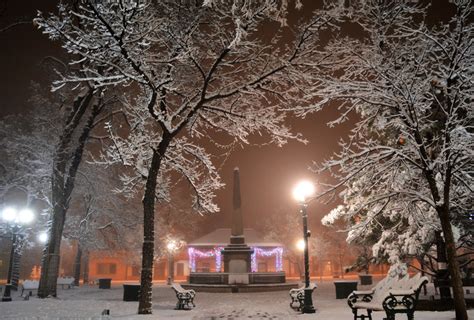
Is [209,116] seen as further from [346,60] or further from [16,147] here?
[16,147]

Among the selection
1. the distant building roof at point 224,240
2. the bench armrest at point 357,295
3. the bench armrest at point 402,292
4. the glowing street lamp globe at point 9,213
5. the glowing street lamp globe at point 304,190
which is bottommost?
the bench armrest at point 357,295

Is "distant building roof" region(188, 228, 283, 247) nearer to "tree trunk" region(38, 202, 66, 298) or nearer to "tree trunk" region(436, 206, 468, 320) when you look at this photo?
"tree trunk" region(38, 202, 66, 298)

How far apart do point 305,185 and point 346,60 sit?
4041 mm

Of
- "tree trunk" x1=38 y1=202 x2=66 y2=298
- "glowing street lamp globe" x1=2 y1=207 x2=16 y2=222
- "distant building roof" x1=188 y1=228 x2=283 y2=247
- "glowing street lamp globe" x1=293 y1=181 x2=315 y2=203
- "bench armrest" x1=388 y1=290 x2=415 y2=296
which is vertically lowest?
"bench armrest" x1=388 y1=290 x2=415 y2=296

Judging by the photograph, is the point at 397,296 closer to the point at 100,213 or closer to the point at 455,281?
the point at 455,281

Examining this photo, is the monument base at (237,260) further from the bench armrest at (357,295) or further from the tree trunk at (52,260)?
the bench armrest at (357,295)

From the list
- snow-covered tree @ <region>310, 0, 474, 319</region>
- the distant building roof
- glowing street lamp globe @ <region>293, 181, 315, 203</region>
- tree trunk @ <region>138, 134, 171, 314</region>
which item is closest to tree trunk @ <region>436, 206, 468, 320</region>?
snow-covered tree @ <region>310, 0, 474, 319</region>

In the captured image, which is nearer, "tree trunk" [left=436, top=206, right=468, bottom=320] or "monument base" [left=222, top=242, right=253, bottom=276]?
"tree trunk" [left=436, top=206, right=468, bottom=320]

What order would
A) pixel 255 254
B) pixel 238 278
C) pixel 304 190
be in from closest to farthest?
pixel 304 190 → pixel 238 278 → pixel 255 254

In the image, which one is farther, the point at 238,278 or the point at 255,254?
the point at 255,254

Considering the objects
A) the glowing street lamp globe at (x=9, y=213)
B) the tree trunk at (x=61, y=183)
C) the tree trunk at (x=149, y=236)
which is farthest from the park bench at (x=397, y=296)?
the glowing street lamp globe at (x=9, y=213)

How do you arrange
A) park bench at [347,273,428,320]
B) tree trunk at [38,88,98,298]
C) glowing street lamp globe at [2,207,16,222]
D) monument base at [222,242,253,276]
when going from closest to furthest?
1. park bench at [347,273,428,320]
2. tree trunk at [38,88,98,298]
3. glowing street lamp globe at [2,207,16,222]
4. monument base at [222,242,253,276]

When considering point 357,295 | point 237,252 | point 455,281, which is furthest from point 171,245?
point 455,281

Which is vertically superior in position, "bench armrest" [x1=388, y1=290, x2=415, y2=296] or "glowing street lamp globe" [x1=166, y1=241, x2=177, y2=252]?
"glowing street lamp globe" [x1=166, y1=241, x2=177, y2=252]
